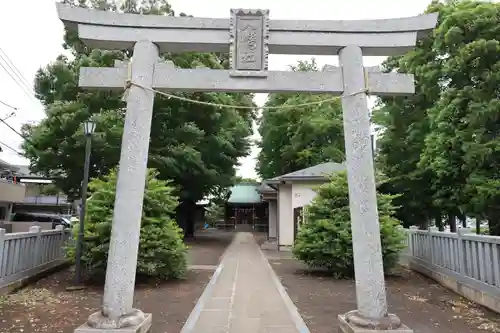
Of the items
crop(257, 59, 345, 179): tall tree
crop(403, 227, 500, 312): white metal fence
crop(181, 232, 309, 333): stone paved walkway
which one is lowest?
crop(181, 232, 309, 333): stone paved walkway

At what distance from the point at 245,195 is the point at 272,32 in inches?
1495

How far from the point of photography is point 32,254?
33.7 ft

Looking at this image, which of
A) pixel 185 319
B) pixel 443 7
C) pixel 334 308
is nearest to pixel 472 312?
pixel 334 308

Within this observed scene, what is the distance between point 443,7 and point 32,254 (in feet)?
51.8

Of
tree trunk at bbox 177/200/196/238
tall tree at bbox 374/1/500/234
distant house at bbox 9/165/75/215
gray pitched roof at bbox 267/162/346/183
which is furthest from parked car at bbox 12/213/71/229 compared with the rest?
tall tree at bbox 374/1/500/234

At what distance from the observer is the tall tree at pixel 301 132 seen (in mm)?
28641

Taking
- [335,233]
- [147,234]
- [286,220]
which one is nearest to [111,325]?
[147,234]

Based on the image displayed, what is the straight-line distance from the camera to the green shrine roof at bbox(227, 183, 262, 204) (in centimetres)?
4250

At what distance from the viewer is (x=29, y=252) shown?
10.1 metres

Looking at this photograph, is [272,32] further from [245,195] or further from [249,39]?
[245,195]

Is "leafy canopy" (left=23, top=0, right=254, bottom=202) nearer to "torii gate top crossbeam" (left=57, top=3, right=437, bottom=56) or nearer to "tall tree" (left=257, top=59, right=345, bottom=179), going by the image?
"tall tree" (left=257, top=59, right=345, bottom=179)

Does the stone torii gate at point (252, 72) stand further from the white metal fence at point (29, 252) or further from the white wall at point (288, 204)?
the white wall at point (288, 204)

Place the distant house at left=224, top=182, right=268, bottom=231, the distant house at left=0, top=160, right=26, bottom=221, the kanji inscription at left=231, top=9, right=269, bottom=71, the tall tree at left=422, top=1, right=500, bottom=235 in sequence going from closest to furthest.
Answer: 1. the kanji inscription at left=231, top=9, right=269, bottom=71
2. the tall tree at left=422, top=1, right=500, bottom=235
3. the distant house at left=0, top=160, right=26, bottom=221
4. the distant house at left=224, top=182, right=268, bottom=231

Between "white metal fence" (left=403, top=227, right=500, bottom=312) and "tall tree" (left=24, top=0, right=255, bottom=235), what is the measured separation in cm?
1102
